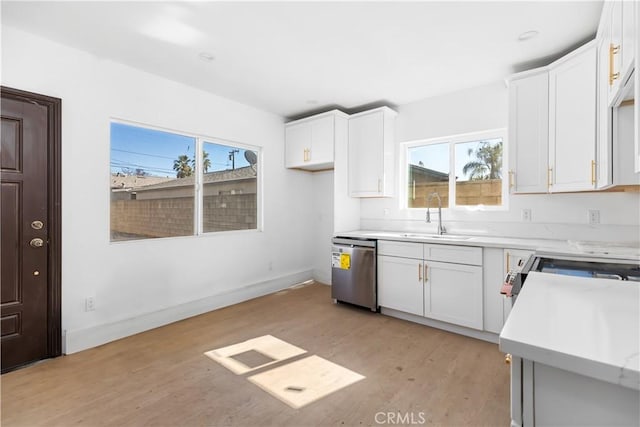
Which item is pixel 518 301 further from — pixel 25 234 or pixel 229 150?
pixel 229 150

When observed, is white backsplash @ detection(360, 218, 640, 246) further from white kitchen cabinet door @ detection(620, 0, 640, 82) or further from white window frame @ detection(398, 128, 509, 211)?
white kitchen cabinet door @ detection(620, 0, 640, 82)

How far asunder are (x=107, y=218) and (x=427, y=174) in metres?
3.53

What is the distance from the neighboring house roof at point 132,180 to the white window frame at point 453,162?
288 cm

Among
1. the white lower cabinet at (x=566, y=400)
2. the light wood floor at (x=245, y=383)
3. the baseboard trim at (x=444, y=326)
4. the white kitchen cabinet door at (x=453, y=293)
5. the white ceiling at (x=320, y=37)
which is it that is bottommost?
the light wood floor at (x=245, y=383)

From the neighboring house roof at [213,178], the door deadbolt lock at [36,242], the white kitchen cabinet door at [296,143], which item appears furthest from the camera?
the white kitchen cabinet door at [296,143]

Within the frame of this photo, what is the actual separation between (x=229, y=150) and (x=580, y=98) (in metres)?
3.55

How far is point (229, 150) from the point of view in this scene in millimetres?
3969

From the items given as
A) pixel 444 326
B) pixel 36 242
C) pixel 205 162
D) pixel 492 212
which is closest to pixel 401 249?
pixel 444 326

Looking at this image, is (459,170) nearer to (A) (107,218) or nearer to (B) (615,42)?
(B) (615,42)

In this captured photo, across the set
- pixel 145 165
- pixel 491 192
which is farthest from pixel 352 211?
pixel 145 165

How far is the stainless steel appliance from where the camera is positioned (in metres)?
1.70

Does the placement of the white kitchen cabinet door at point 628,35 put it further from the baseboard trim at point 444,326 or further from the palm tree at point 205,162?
the palm tree at point 205,162

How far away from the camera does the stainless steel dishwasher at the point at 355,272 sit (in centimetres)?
354

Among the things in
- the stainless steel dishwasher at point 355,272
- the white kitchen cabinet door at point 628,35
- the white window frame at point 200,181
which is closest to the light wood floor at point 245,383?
the stainless steel dishwasher at point 355,272
